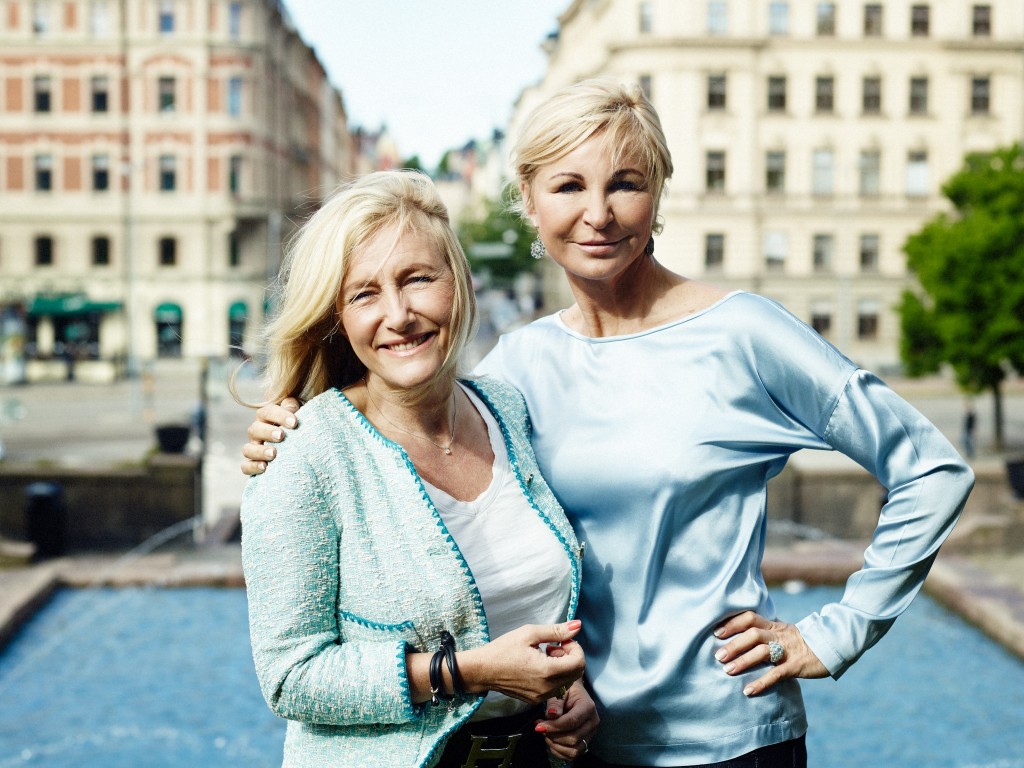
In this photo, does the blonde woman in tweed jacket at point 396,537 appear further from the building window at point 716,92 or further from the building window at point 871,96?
the building window at point 871,96

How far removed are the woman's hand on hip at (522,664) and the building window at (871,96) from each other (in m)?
48.3

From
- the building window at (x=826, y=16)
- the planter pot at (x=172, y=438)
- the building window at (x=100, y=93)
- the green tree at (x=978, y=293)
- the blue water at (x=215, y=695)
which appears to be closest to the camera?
the blue water at (x=215, y=695)

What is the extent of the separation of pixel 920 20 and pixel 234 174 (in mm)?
29331

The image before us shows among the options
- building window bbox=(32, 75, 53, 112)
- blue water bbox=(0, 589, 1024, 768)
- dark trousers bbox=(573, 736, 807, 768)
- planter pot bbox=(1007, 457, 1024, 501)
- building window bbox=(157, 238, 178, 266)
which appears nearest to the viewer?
dark trousers bbox=(573, 736, 807, 768)

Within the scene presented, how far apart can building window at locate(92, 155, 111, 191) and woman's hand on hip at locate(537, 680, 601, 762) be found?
50.0 meters

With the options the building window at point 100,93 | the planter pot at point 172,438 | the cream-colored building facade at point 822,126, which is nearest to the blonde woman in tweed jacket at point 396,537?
the planter pot at point 172,438

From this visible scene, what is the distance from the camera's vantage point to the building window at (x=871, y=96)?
4659 cm

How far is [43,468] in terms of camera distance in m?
13.3

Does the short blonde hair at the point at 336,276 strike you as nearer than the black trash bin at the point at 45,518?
Yes

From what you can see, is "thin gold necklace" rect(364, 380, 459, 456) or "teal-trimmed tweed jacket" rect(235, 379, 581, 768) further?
"thin gold necklace" rect(364, 380, 459, 456)

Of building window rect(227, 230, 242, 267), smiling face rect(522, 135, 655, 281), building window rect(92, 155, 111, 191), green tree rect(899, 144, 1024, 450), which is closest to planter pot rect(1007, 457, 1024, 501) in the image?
green tree rect(899, 144, 1024, 450)

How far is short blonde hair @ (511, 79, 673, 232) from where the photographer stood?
2.42 meters

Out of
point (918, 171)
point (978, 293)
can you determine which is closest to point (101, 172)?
point (918, 171)

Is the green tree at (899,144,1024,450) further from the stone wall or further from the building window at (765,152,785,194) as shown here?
the building window at (765,152,785,194)
